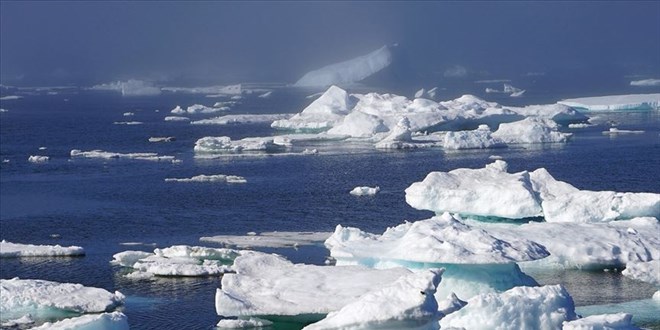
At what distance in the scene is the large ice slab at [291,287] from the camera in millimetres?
14607

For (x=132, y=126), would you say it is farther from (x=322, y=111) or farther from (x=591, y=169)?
(x=591, y=169)

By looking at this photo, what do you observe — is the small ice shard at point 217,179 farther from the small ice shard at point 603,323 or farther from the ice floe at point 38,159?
the small ice shard at point 603,323

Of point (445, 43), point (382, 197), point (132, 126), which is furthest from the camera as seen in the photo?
point (445, 43)

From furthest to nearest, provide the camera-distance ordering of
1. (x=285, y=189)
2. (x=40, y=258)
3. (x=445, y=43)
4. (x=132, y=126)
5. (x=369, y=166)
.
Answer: (x=445, y=43) → (x=132, y=126) → (x=369, y=166) → (x=285, y=189) → (x=40, y=258)

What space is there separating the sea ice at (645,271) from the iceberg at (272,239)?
629 cm

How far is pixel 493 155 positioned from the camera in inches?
1460

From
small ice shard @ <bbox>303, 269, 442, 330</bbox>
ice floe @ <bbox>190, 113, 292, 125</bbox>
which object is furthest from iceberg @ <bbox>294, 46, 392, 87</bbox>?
small ice shard @ <bbox>303, 269, 442, 330</bbox>

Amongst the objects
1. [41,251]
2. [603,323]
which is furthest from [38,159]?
[603,323]

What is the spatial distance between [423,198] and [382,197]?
20.3ft

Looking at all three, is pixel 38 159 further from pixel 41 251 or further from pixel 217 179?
pixel 41 251

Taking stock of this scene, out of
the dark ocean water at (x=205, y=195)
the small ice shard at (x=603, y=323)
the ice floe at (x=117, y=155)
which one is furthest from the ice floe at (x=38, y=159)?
the small ice shard at (x=603, y=323)

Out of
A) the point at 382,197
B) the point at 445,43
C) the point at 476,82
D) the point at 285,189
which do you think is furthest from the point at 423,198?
the point at 445,43

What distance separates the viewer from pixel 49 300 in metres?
17.4

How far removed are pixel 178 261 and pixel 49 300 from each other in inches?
141
